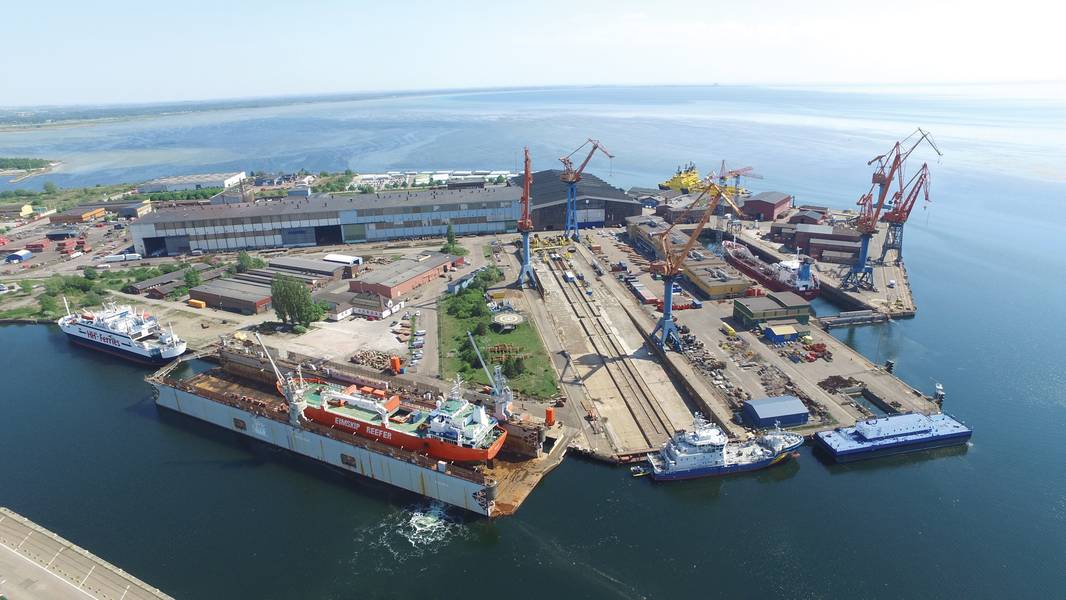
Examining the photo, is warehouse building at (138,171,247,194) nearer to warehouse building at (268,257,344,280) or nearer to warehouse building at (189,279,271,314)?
warehouse building at (268,257,344,280)

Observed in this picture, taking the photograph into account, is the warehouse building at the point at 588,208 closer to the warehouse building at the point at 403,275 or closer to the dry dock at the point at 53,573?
the warehouse building at the point at 403,275

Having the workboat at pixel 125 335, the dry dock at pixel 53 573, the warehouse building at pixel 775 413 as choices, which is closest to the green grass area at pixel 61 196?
the workboat at pixel 125 335

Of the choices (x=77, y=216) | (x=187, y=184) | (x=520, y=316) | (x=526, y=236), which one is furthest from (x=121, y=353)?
(x=187, y=184)

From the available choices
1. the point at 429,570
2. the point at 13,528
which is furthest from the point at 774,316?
the point at 13,528

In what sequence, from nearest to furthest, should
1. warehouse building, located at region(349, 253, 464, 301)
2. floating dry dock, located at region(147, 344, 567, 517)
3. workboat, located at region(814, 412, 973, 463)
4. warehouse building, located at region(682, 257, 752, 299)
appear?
1. floating dry dock, located at region(147, 344, 567, 517)
2. workboat, located at region(814, 412, 973, 463)
3. warehouse building, located at region(349, 253, 464, 301)
4. warehouse building, located at region(682, 257, 752, 299)

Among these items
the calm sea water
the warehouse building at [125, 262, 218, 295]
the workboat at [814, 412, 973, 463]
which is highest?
the warehouse building at [125, 262, 218, 295]

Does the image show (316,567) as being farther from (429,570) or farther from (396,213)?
(396,213)

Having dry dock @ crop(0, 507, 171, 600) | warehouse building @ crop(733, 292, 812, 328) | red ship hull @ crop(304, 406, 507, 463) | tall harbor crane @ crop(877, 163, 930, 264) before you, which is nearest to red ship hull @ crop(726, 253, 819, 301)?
warehouse building @ crop(733, 292, 812, 328)
